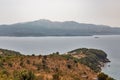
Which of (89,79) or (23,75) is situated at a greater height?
(23,75)

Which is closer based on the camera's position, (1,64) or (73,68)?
(1,64)

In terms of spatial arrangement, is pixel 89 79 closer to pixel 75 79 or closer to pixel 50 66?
pixel 50 66

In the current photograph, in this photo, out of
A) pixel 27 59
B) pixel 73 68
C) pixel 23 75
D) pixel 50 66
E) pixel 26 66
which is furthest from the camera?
pixel 73 68

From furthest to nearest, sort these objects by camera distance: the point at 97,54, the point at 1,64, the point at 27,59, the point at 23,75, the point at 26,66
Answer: the point at 97,54 < the point at 27,59 < the point at 26,66 < the point at 1,64 < the point at 23,75

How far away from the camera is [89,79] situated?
65.0 metres

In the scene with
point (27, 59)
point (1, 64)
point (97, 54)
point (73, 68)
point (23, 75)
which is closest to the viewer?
point (23, 75)

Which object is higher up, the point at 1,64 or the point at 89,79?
the point at 1,64

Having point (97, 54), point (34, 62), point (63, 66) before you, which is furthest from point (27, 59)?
point (97, 54)

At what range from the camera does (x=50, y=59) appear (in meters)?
77.0

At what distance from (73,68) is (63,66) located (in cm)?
299

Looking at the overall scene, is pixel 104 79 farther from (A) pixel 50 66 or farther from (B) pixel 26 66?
(A) pixel 50 66

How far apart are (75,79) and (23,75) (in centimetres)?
1489

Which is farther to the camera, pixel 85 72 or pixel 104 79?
pixel 85 72

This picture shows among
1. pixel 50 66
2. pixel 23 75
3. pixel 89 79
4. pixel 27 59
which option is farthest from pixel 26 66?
pixel 23 75
